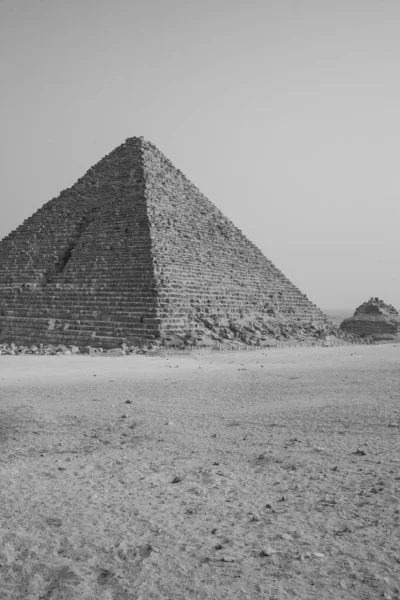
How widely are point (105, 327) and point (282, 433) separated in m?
14.9

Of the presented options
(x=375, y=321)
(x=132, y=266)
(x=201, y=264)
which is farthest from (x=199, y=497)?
(x=375, y=321)

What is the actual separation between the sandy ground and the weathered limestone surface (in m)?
33.8

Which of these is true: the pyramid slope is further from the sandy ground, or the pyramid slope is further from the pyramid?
the sandy ground

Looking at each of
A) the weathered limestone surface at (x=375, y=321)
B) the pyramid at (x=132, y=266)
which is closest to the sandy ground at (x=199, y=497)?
the pyramid at (x=132, y=266)

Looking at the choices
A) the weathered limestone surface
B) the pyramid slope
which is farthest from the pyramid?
the weathered limestone surface

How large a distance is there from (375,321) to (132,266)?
25.1 metres

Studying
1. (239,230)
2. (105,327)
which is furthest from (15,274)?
(239,230)

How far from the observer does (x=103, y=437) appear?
550 centimetres

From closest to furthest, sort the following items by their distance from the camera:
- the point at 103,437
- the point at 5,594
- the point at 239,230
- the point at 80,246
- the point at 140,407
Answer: the point at 5,594 < the point at 103,437 < the point at 140,407 < the point at 80,246 < the point at 239,230

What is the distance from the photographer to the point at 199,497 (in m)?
3.81

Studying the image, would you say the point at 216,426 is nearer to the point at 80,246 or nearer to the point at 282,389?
the point at 282,389

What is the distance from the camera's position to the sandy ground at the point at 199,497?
2.71m

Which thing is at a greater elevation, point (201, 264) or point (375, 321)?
point (201, 264)

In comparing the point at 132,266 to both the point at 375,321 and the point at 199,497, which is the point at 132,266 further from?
the point at 375,321
